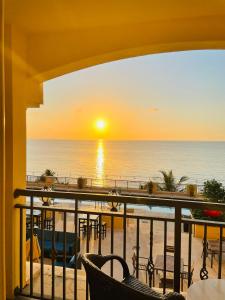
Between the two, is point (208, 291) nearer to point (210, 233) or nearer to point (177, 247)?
point (177, 247)

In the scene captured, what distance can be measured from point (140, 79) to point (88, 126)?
30.5 ft

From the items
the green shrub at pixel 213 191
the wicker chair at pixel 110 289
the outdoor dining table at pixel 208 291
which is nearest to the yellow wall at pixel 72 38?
the wicker chair at pixel 110 289

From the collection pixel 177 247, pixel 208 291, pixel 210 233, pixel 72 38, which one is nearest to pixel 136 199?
pixel 177 247

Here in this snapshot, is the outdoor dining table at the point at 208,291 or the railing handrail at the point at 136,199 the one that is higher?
the railing handrail at the point at 136,199

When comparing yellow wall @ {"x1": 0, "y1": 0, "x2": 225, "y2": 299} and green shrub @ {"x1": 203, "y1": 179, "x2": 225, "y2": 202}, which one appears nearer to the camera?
yellow wall @ {"x1": 0, "y1": 0, "x2": 225, "y2": 299}

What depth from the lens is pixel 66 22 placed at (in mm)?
2445

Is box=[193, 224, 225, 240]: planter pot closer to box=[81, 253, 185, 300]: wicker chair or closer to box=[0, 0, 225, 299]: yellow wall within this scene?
box=[0, 0, 225, 299]: yellow wall

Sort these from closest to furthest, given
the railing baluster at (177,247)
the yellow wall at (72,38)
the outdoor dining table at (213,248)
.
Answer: the railing baluster at (177,247)
the yellow wall at (72,38)
the outdoor dining table at (213,248)

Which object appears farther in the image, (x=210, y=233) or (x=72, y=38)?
(x=210, y=233)

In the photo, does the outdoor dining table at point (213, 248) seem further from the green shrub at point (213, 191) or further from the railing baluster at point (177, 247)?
the railing baluster at point (177, 247)

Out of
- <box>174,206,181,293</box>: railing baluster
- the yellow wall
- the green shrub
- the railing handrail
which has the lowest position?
the green shrub

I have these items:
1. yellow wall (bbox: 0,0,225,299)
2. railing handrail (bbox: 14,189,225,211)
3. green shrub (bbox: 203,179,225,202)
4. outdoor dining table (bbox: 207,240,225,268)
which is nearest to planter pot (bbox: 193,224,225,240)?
outdoor dining table (bbox: 207,240,225,268)

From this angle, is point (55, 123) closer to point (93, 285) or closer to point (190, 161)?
point (190, 161)

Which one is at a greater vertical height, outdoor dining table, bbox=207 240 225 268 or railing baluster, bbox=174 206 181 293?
railing baluster, bbox=174 206 181 293
